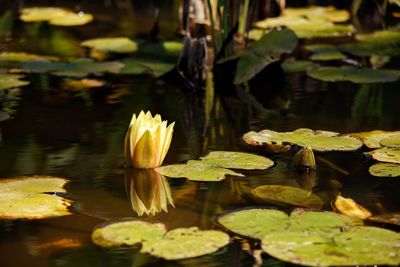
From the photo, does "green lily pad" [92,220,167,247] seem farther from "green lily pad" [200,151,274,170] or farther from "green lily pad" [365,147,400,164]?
"green lily pad" [365,147,400,164]

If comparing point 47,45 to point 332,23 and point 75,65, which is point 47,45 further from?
point 332,23

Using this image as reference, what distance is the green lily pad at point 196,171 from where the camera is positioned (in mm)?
2072

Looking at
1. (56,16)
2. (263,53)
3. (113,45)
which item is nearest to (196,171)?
(263,53)

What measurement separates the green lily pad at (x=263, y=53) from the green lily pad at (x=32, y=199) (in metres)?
1.24

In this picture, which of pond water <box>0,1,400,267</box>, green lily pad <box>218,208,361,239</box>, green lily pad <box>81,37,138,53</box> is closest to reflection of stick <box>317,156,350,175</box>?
pond water <box>0,1,400,267</box>

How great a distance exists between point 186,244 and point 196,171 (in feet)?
1.62

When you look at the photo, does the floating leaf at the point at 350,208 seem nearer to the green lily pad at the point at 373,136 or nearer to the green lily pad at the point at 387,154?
the green lily pad at the point at 387,154

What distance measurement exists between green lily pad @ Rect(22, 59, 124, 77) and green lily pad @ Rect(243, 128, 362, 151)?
1127 mm

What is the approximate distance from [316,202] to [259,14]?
9.35 ft

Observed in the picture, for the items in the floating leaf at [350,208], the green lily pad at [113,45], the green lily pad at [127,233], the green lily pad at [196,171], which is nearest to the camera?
the green lily pad at [127,233]

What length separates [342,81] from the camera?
10.7 ft

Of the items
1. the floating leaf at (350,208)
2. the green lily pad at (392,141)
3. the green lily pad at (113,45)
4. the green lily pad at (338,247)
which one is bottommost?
the floating leaf at (350,208)

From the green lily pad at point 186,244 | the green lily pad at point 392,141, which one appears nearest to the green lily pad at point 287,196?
the green lily pad at point 186,244

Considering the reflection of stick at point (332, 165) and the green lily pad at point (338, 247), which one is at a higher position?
the green lily pad at point (338, 247)
